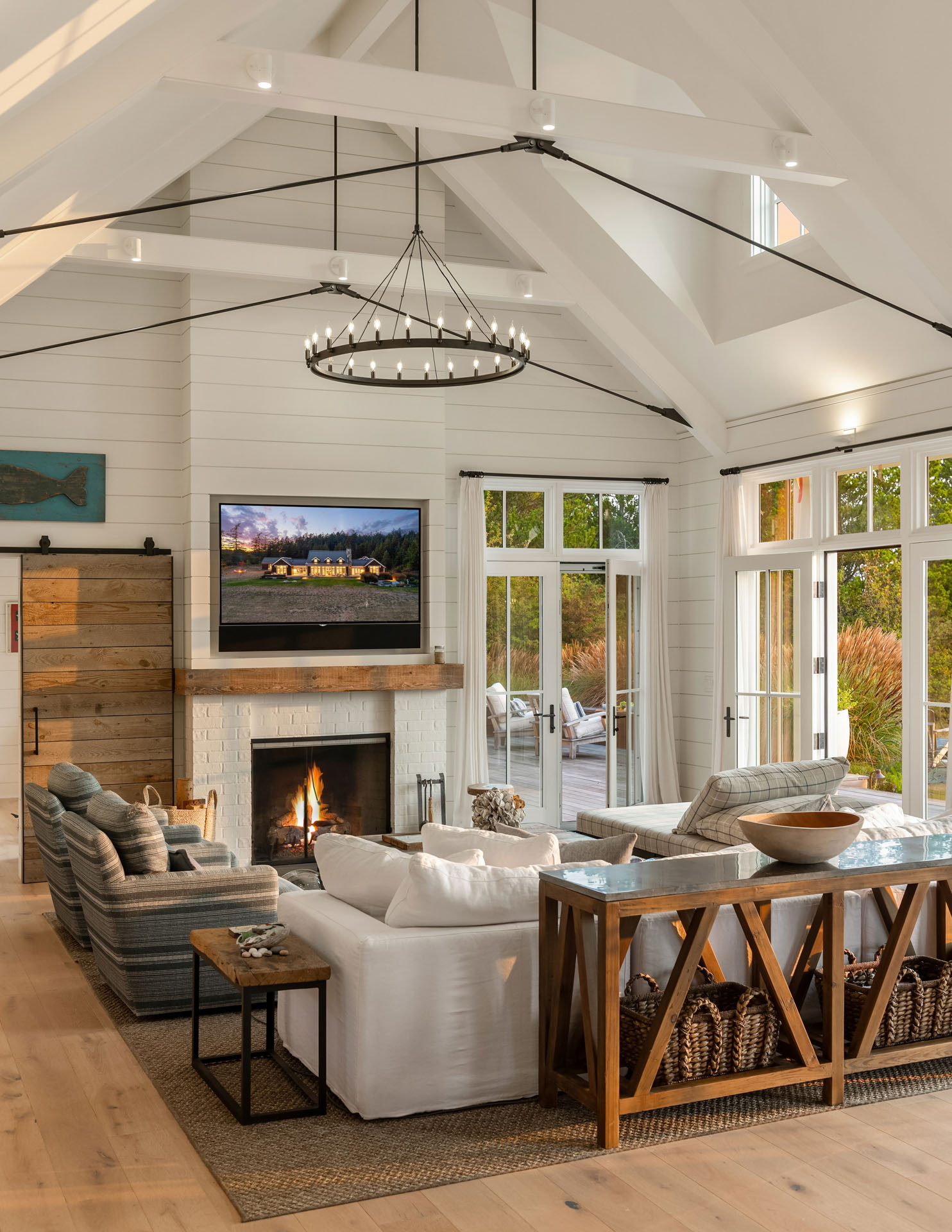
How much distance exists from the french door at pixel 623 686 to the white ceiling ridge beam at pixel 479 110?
4395mm

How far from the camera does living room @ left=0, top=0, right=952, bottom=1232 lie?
153 inches

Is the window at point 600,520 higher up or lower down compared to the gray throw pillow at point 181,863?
higher up

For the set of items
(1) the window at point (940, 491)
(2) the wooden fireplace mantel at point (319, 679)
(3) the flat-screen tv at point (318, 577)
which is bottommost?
(2) the wooden fireplace mantel at point (319, 679)

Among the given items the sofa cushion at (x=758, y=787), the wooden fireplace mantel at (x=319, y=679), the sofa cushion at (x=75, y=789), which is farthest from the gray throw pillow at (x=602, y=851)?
the wooden fireplace mantel at (x=319, y=679)

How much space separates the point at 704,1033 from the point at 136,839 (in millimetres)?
2533

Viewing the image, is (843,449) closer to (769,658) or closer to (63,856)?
(769,658)

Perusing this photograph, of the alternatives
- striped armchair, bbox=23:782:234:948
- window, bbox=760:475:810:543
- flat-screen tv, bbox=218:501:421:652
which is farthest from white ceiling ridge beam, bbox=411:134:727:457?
striped armchair, bbox=23:782:234:948

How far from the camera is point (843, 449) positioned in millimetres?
7980

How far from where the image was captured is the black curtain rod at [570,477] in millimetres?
9305

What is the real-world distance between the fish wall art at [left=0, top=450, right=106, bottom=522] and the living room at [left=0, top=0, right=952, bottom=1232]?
3 centimetres

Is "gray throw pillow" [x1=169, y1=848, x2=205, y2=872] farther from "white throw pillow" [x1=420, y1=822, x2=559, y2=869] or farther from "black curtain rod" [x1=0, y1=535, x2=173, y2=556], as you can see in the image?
"black curtain rod" [x1=0, y1=535, x2=173, y2=556]

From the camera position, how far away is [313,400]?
8672mm

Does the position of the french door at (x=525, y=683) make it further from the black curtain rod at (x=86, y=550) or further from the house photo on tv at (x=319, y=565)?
the black curtain rod at (x=86, y=550)

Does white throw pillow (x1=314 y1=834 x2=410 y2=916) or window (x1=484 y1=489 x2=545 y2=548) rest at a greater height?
window (x1=484 y1=489 x2=545 y2=548)
